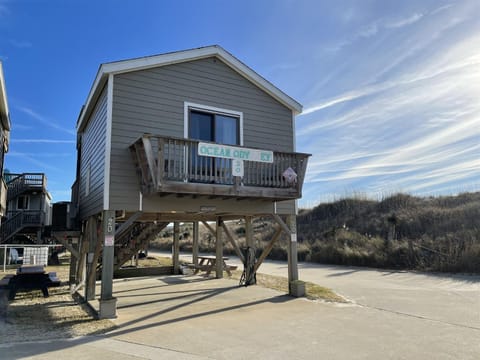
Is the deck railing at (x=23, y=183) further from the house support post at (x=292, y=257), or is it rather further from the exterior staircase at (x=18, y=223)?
the house support post at (x=292, y=257)

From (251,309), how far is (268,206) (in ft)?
9.34

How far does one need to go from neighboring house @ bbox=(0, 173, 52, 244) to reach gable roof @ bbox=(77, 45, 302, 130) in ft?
53.8

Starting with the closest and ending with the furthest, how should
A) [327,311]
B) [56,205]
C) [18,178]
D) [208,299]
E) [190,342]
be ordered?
[190,342] < [327,311] < [208,299] < [56,205] < [18,178]

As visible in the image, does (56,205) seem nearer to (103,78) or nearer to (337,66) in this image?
(103,78)

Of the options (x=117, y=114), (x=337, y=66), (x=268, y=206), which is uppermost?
(x=337, y=66)

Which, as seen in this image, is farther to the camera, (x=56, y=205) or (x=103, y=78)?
(x=56, y=205)

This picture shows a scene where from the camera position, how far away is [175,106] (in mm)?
8484

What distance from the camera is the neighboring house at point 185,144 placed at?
7.45 metres

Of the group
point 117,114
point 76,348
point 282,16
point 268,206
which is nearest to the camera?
point 76,348

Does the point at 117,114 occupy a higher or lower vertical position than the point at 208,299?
higher

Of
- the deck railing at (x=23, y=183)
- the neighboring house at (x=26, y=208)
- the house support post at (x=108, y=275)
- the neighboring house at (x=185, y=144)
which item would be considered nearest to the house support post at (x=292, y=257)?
the neighboring house at (x=185, y=144)

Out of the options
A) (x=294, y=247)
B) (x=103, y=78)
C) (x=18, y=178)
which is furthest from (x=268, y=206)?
(x=18, y=178)

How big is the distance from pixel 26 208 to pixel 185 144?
2391 cm

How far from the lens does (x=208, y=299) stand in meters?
8.80
